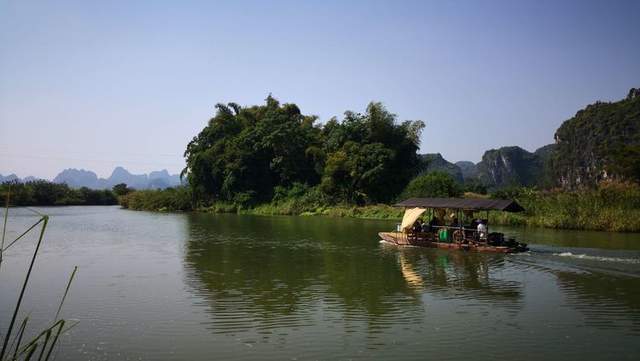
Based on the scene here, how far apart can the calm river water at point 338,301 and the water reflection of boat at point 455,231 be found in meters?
0.88

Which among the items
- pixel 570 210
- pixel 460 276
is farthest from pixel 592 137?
pixel 460 276

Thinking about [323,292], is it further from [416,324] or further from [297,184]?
[297,184]

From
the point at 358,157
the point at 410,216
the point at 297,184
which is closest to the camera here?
the point at 410,216

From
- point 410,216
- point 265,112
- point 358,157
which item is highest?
point 265,112

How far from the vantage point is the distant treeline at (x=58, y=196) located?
71.3m

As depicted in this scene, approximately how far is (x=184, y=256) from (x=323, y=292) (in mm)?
8887

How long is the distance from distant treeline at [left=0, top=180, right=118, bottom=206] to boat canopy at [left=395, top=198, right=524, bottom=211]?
58510 millimetres

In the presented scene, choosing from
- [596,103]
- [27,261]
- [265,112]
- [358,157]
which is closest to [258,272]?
[27,261]

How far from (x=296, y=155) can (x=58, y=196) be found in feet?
130

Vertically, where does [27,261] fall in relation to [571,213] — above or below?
below

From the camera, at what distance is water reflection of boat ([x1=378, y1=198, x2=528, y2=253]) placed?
834 inches

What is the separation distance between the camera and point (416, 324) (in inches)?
412

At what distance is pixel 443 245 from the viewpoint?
22797 millimetres

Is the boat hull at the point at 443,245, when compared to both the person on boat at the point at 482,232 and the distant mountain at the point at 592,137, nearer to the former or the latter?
the person on boat at the point at 482,232
